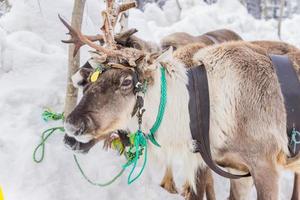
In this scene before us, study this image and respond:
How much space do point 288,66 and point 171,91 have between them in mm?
885

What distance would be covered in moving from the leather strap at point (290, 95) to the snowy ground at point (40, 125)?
1262 mm

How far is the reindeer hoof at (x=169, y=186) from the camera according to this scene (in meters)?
4.20

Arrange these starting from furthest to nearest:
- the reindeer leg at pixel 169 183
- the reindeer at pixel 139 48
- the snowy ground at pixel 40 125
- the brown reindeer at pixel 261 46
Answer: the reindeer leg at pixel 169 183, the snowy ground at pixel 40 125, the brown reindeer at pixel 261 46, the reindeer at pixel 139 48

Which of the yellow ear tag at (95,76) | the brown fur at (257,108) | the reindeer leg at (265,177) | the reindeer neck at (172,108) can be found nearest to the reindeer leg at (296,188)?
the brown fur at (257,108)

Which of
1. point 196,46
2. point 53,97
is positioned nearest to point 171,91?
point 196,46

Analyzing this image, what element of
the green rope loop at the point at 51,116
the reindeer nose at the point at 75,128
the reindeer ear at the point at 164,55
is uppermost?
the reindeer ear at the point at 164,55

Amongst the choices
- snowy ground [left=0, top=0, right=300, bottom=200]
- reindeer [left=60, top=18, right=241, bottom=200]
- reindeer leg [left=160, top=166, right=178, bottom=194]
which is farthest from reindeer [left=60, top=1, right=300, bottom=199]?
reindeer leg [left=160, top=166, right=178, bottom=194]

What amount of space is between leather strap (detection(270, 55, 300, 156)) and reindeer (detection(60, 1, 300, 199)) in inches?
1.8

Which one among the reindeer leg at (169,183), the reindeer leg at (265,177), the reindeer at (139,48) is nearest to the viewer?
the reindeer at (139,48)

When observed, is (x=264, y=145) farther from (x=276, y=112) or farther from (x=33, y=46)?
(x=33, y=46)

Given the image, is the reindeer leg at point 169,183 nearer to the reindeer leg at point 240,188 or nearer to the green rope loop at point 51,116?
the reindeer leg at point 240,188

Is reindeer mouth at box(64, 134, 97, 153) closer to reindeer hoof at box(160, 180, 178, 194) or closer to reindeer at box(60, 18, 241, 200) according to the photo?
reindeer at box(60, 18, 241, 200)

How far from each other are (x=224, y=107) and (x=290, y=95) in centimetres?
49

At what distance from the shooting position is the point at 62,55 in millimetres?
5184
